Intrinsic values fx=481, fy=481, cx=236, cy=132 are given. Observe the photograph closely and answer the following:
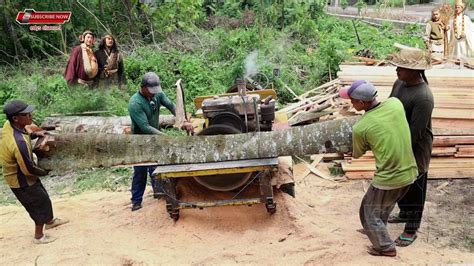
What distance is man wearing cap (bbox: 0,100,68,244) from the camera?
5074mm

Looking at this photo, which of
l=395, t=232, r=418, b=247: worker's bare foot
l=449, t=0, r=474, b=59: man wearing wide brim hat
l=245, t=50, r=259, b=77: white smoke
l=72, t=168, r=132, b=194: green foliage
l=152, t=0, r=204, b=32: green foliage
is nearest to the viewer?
l=395, t=232, r=418, b=247: worker's bare foot

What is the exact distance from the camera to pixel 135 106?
5.74 metres

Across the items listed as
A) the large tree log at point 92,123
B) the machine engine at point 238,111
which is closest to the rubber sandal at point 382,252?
the machine engine at point 238,111

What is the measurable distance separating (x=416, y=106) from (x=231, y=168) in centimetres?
194

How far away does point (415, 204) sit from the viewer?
511 centimetres

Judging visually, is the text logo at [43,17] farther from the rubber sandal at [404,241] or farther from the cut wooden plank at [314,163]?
the rubber sandal at [404,241]

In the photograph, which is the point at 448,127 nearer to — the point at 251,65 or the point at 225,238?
the point at 225,238

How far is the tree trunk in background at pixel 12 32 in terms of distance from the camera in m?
12.3

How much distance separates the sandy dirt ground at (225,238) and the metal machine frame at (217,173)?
290 mm

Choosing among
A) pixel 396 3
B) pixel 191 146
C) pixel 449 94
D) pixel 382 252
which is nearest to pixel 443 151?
pixel 449 94

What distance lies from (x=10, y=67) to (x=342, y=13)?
45.7ft

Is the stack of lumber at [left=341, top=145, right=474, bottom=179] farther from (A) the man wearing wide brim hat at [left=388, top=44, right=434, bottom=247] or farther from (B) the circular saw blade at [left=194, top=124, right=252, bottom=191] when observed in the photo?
(B) the circular saw blade at [left=194, top=124, right=252, bottom=191]

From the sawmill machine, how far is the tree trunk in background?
863cm

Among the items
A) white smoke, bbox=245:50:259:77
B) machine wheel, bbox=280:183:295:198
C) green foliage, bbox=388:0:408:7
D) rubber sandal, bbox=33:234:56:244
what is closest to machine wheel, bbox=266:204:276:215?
machine wheel, bbox=280:183:295:198
